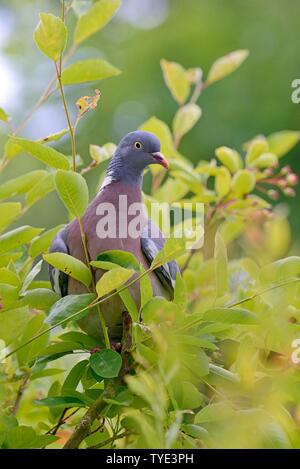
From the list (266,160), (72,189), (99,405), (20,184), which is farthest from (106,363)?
(266,160)

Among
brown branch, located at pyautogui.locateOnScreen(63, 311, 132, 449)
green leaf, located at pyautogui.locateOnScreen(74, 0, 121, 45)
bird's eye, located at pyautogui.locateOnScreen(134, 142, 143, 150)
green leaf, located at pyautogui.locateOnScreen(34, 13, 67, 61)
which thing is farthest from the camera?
bird's eye, located at pyautogui.locateOnScreen(134, 142, 143, 150)

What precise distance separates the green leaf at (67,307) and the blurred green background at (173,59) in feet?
15.5

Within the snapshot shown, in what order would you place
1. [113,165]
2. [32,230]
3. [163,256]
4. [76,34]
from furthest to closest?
1. [113,165]
2. [76,34]
3. [32,230]
4. [163,256]

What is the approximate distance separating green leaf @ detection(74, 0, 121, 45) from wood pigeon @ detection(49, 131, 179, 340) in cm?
41

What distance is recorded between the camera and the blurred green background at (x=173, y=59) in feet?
22.8

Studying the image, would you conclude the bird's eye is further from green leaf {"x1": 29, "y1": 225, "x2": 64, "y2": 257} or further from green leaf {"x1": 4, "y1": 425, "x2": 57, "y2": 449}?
green leaf {"x1": 4, "y1": 425, "x2": 57, "y2": 449}

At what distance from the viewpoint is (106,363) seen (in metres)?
1.35

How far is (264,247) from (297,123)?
5.39 meters

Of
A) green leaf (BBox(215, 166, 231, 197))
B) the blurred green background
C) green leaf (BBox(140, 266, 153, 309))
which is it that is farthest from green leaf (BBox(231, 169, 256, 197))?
the blurred green background

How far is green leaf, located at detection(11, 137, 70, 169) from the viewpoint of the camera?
1.40 meters

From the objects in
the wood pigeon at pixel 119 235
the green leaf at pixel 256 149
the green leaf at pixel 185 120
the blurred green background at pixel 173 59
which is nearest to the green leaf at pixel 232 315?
the wood pigeon at pixel 119 235
